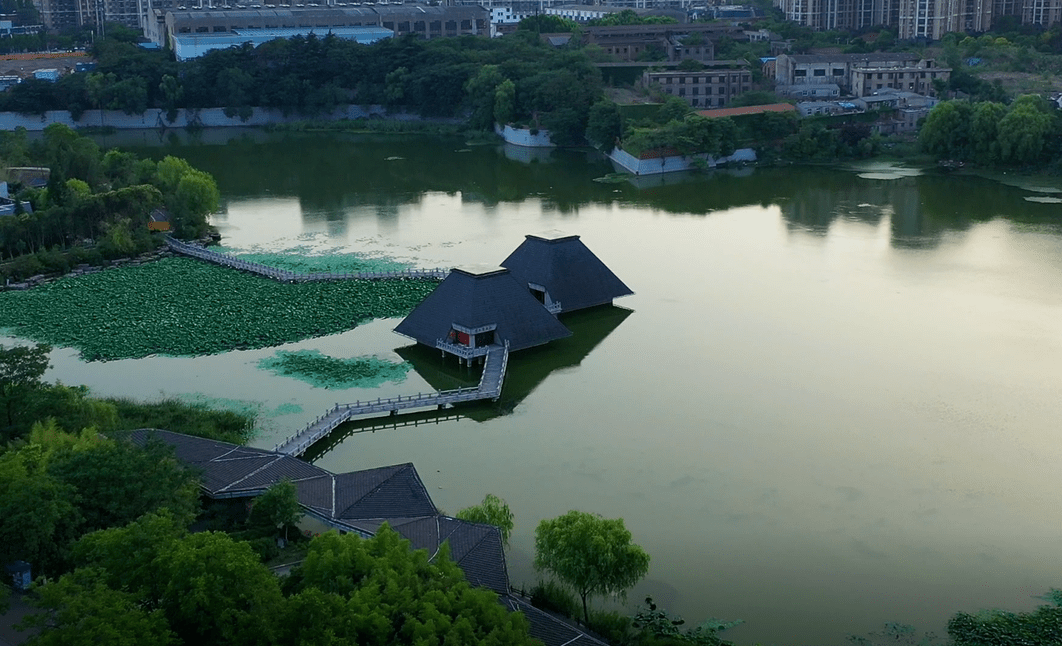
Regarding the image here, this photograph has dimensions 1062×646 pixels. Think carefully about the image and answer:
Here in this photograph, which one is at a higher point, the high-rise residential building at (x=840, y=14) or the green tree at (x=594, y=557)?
the high-rise residential building at (x=840, y=14)

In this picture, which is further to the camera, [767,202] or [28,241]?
[767,202]

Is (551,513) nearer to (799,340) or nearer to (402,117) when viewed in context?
(799,340)

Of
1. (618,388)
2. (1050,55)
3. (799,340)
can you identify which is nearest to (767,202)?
(799,340)

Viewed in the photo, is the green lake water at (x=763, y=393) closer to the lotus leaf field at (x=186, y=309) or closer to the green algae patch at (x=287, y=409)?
the green algae patch at (x=287, y=409)

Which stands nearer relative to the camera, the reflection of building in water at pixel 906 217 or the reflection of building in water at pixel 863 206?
the reflection of building in water at pixel 906 217

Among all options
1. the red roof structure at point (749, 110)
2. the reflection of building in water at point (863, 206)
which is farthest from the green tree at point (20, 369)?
the red roof structure at point (749, 110)

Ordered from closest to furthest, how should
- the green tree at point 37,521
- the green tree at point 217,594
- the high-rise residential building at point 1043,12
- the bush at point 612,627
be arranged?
1. the green tree at point 217,594
2. the green tree at point 37,521
3. the bush at point 612,627
4. the high-rise residential building at point 1043,12

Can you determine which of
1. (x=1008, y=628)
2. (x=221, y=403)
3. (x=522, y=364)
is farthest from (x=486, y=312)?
(x=1008, y=628)
